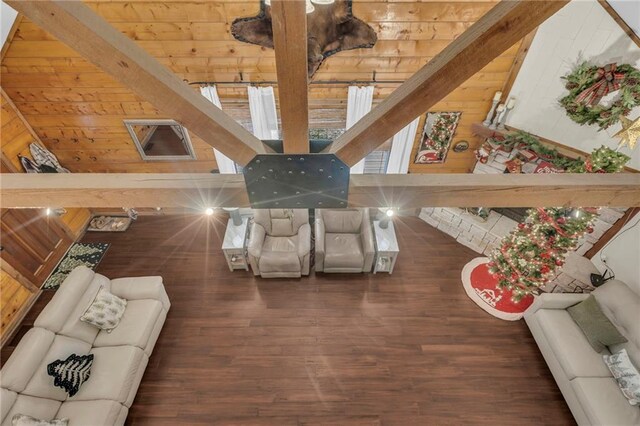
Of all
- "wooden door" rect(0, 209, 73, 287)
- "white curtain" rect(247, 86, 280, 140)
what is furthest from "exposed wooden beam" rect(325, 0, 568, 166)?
"wooden door" rect(0, 209, 73, 287)

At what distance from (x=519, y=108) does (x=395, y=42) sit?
1.80m

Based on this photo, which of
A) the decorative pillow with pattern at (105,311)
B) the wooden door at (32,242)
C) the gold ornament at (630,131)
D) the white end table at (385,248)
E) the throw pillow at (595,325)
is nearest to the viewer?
the gold ornament at (630,131)

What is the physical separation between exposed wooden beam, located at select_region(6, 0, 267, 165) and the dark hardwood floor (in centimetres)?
324

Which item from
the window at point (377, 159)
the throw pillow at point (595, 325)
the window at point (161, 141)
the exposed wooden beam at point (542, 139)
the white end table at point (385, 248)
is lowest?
the throw pillow at point (595, 325)

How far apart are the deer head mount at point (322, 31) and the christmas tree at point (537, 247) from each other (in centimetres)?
324

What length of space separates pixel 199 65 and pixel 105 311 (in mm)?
3114

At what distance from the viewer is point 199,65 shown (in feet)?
13.1

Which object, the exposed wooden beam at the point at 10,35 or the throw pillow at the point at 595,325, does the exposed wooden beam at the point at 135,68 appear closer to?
the exposed wooden beam at the point at 10,35

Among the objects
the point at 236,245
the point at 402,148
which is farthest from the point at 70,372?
the point at 402,148

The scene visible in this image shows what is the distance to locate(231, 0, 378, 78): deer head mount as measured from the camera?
1361 millimetres

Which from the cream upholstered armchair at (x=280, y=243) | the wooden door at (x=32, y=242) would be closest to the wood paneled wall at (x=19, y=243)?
the wooden door at (x=32, y=242)

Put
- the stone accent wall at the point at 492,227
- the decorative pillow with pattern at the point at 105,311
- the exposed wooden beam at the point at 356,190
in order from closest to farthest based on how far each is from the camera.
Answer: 1. the exposed wooden beam at the point at 356,190
2. the decorative pillow with pattern at the point at 105,311
3. the stone accent wall at the point at 492,227

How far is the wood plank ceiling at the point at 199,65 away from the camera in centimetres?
356

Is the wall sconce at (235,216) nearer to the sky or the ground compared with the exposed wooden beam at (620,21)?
nearer to the ground
